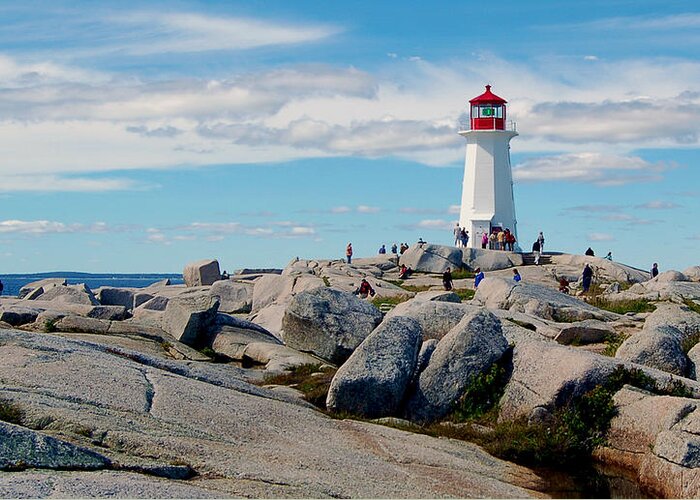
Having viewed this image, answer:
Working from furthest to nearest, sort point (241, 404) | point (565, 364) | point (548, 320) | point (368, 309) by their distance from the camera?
point (548, 320)
point (368, 309)
point (565, 364)
point (241, 404)

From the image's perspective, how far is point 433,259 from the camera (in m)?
59.6

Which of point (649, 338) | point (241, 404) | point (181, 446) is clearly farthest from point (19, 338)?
point (649, 338)

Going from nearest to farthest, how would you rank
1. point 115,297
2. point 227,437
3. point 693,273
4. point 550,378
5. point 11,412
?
point 11,412
point 227,437
point 550,378
point 115,297
point 693,273

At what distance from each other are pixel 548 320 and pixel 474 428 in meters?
15.3

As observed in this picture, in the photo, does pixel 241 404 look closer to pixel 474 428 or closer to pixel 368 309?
pixel 474 428

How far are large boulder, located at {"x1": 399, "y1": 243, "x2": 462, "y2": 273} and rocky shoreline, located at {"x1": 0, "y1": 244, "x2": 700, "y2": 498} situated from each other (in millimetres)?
26837

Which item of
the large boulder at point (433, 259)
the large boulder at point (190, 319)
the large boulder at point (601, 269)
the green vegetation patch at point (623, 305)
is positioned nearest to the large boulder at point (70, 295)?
the large boulder at point (190, 319)

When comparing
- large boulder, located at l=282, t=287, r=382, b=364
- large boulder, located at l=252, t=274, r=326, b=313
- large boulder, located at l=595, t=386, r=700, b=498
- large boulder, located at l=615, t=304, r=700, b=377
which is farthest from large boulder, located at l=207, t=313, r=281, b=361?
large boulder, located at l=252, t=274, r=326, b=313

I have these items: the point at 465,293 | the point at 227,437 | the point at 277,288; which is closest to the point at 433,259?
the point at 465,293

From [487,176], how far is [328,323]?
43.7m

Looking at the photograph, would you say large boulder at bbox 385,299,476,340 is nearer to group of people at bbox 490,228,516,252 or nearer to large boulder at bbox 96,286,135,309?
large boulder at bbox 96,286,135,309

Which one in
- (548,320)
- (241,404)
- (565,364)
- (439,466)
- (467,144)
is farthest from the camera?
(467,144)

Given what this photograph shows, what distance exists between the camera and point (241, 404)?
53.9ft

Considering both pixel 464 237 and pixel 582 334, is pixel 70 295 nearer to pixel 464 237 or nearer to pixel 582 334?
pixel 582 334
